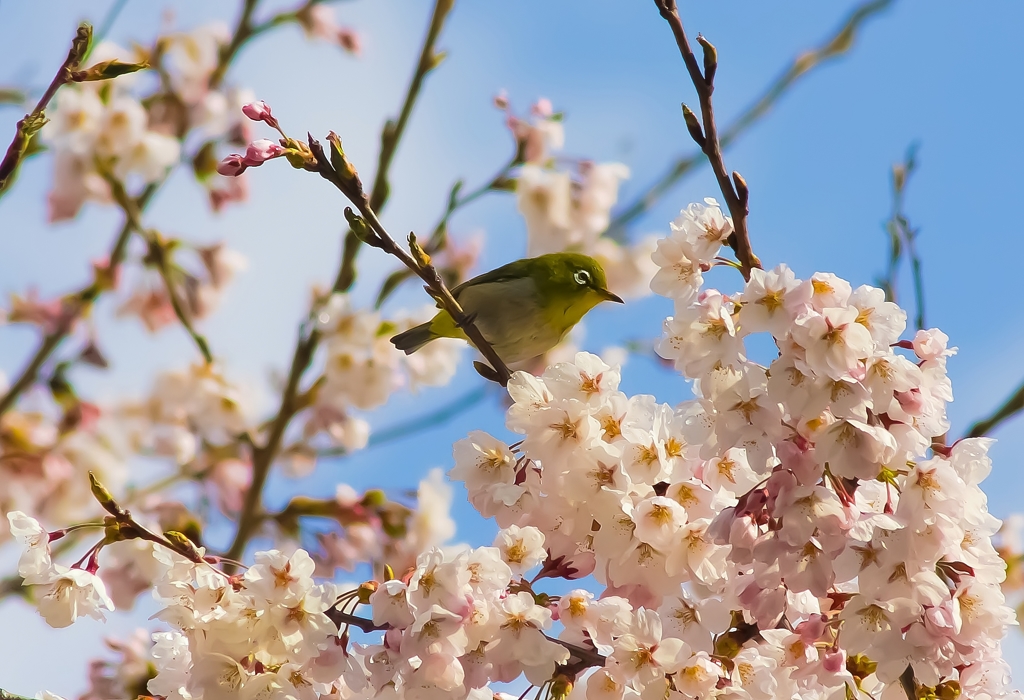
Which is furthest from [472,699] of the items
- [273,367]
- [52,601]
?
[273,367]

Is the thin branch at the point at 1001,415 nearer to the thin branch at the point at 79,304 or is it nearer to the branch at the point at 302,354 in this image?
the branch at the point at 302,354

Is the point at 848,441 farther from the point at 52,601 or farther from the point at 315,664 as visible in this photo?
the point at 52,601

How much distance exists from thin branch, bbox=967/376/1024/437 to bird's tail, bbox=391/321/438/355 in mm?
2186

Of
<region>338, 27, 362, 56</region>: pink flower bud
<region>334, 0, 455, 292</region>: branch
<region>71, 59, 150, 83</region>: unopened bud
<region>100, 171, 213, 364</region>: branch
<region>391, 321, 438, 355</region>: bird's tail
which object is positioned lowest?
<region>71, 59, 150, 83</region>: unopened bud

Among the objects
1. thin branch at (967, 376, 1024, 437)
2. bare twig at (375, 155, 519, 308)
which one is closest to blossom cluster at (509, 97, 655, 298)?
bare twig at (375, 155, 519, 308)

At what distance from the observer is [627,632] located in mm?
1558

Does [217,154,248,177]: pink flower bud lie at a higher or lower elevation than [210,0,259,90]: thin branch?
lower

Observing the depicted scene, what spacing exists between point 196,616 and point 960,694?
1364 millimetres

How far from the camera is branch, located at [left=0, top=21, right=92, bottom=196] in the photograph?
1.39 metres

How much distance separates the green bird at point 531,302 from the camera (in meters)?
3.50

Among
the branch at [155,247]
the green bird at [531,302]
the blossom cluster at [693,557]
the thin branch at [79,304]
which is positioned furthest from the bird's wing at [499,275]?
the blossom cluster at [693,557]

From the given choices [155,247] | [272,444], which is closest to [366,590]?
[272,444]

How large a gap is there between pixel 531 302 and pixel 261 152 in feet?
6.70

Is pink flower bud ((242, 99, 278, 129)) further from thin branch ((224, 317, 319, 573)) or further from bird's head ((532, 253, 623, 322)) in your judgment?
thin branch ((224, 317, 319, 573))
